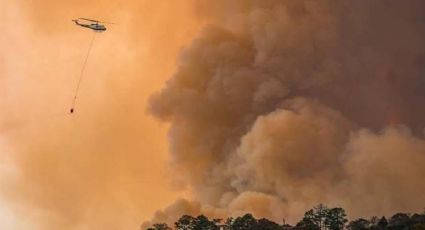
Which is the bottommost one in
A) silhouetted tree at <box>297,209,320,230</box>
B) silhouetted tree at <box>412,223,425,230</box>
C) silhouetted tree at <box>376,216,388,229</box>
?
silhouetted tree at <box>412,223,425,230</box>

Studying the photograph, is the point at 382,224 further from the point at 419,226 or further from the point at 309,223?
the point at 309,223

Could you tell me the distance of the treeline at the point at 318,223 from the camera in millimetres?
55344

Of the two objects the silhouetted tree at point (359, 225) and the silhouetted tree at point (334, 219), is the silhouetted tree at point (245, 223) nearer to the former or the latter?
the silhouetted tree at point (334, 219)

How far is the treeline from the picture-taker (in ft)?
182

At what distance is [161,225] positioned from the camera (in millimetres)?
64062

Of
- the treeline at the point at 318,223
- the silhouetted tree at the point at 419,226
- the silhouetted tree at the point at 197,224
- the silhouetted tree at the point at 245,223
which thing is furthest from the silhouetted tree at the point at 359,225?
the silhouetted tree at the point at 197,224

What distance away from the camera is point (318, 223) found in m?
60.0

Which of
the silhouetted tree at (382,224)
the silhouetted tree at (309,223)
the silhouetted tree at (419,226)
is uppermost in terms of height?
the silhouetted tree at (309,223)

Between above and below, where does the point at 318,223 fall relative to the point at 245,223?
above

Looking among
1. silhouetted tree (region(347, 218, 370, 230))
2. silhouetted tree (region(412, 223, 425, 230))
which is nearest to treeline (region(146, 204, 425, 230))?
silhouetted tree (region(347, 218, 370, 230))

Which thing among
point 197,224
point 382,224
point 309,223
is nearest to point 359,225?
point 382,224

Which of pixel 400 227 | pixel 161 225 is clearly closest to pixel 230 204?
pixel 161 225

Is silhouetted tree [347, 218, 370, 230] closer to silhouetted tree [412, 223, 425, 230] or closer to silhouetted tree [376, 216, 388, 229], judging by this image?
silhouetted tree [376, 216, 388, 229]

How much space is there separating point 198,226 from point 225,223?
7.89 feet
